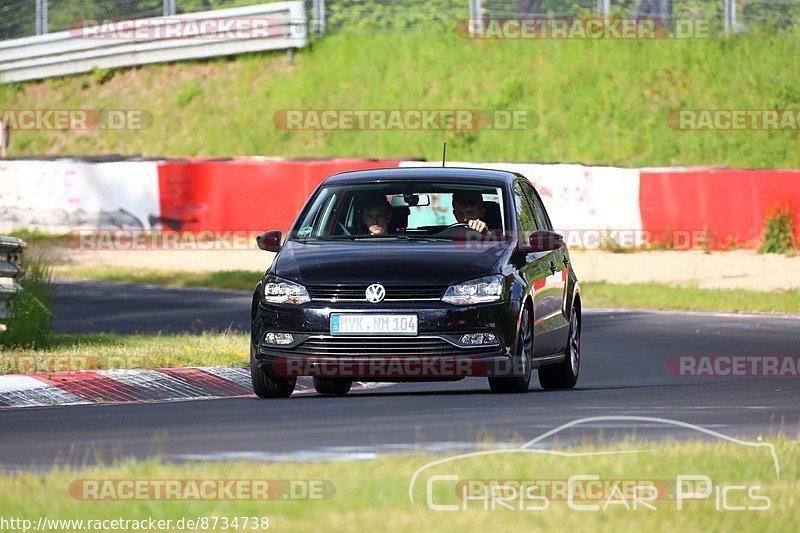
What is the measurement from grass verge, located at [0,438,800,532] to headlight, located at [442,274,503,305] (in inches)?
118

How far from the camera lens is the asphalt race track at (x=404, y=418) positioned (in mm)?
8672

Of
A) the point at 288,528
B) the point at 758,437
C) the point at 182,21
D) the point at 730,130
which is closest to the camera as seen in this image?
the point at 288,528

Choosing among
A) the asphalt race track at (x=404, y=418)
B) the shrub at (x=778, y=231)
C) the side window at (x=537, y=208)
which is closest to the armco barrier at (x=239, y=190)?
the shrub at (x=778, y=231)

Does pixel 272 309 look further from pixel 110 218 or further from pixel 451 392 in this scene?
pixel 110 218

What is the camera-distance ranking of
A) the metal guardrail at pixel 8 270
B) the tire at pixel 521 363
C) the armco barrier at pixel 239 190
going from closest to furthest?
1. the tire at pixel 521 363
2. the metal guardrail at pixel 8 270
3. the armco barrier at pixel 239 190

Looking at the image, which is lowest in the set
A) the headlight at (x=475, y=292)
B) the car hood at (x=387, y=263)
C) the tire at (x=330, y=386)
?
the tire at (x=330, y=386)

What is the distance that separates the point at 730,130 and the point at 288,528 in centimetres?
3150

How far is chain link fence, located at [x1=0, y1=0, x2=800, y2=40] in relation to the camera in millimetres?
38938

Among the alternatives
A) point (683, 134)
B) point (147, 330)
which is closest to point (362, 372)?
point (147, 330)

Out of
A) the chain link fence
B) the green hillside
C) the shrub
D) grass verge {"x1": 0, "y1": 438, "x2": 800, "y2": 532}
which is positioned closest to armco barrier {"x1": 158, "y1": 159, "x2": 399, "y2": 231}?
the green hillside

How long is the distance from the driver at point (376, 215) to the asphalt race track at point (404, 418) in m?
1.11

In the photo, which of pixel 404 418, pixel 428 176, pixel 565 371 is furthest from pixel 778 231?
pixel 404 418

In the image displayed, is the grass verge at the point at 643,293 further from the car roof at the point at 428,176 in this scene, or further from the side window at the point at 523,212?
the car roof at the point at 428,176

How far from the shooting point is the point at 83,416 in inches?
420
